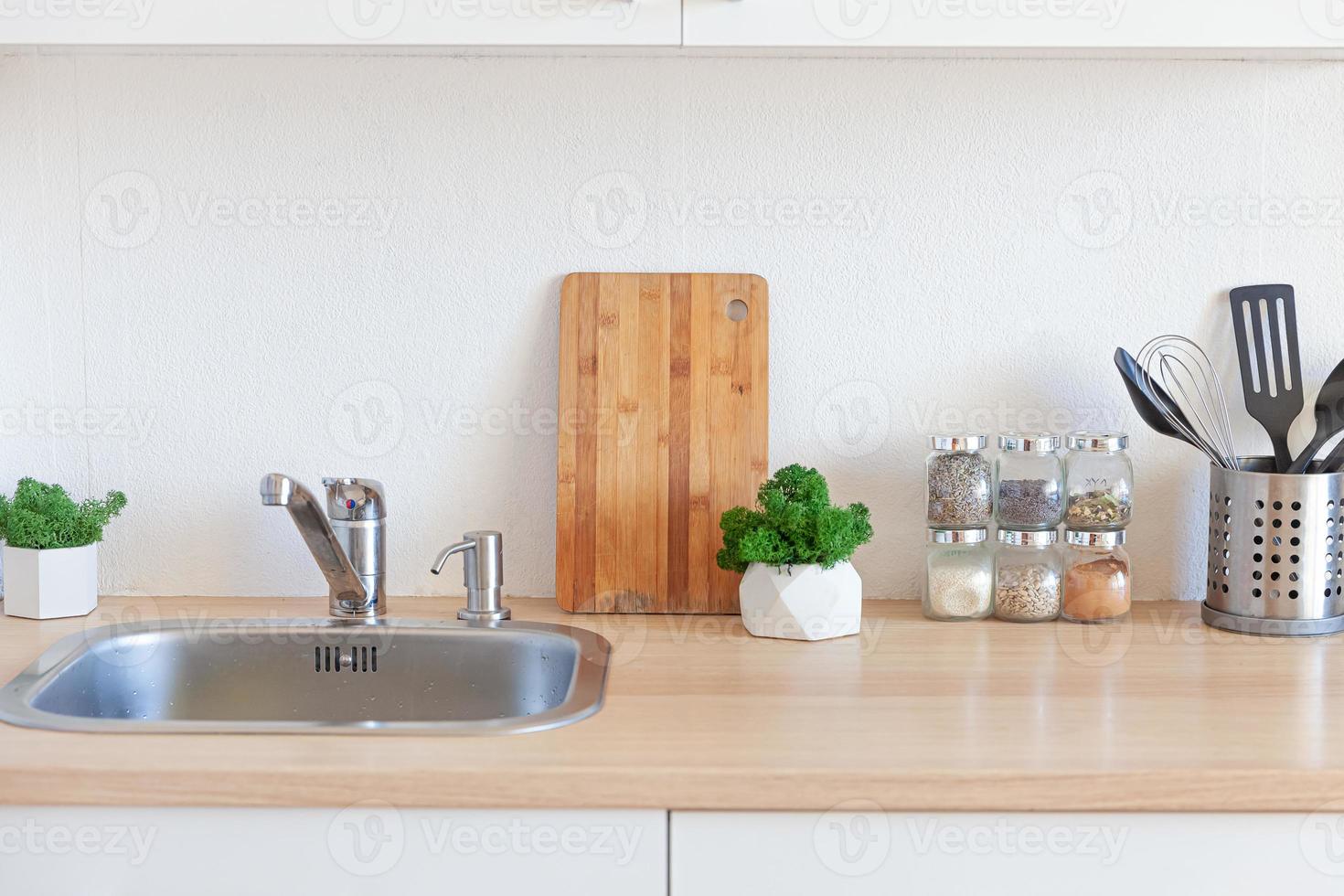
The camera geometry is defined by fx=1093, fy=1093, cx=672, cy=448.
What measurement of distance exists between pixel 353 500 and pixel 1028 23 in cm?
94

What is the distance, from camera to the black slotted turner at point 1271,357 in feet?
4.51

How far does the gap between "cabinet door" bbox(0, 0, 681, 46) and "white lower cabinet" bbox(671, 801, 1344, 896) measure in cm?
77

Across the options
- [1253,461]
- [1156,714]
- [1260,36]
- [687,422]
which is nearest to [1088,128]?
[1260,36]

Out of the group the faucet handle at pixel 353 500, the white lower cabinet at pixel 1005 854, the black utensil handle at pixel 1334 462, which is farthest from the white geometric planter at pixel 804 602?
the black utensil handle at pixel 1334 462

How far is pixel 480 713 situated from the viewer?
130 cm

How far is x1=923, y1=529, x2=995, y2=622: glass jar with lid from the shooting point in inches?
52.7

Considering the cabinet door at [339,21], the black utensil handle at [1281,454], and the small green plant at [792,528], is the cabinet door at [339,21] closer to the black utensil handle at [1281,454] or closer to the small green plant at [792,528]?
the small green plant at [792,528]

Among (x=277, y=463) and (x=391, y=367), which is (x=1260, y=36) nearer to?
(x=391, y=367)

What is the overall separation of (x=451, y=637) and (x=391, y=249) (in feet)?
1.67

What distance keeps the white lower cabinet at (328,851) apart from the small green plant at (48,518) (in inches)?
20.4

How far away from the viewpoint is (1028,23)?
43.4 inches

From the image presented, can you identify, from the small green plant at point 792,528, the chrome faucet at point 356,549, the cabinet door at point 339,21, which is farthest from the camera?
the chrome faucet at point 356,549

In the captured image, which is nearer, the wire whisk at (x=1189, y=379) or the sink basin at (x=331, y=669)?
the sink basin at (x=331, y=669)

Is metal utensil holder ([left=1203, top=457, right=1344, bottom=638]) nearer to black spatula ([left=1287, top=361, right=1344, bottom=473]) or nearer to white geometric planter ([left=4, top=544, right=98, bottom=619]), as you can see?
black spatula ([left=1287, top=361, right=1344, bottom=473])
